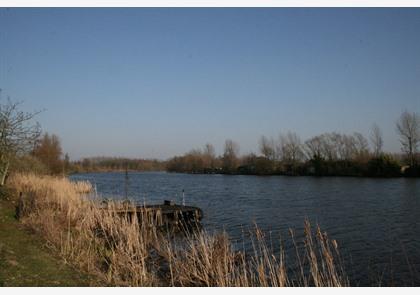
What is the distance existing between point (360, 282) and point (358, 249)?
3.36 meters

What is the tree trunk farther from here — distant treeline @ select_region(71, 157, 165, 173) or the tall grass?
distant treeline @ select_region(71, 157, 165, 173)

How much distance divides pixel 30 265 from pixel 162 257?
3665 millimetres

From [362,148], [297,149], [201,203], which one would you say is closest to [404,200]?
[201,203]

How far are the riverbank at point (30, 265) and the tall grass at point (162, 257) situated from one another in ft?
1.11

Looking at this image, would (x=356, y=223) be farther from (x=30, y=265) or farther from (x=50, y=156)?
(x=50, y=156)

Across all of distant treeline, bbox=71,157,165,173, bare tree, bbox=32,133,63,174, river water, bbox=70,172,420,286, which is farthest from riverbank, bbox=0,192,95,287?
distant treeline, bbox=71,157,165,173

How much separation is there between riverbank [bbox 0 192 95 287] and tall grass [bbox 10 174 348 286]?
34cm

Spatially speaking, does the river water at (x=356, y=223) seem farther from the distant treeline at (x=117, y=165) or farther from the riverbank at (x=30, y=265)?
the distant treeline at (x=117, y=165)

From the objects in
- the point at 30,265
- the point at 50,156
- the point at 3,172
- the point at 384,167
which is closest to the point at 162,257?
the point at 30,265

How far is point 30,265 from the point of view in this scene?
22.1 ft

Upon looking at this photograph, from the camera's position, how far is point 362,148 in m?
55.6

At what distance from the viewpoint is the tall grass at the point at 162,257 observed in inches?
256
